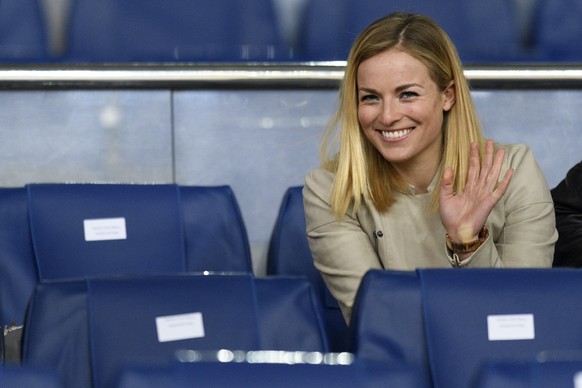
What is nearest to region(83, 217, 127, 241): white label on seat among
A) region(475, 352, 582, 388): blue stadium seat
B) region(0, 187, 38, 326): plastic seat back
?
region(0, 187, 38, 326): plastic seat back

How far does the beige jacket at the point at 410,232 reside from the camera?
6.98 ft

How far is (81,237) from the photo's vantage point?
2.36 m

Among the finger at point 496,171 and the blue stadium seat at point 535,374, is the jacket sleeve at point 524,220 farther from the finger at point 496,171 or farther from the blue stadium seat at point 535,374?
the blue stadium seat at point 535,374

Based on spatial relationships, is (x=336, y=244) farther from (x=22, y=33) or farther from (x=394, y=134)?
(x=22, y=33)

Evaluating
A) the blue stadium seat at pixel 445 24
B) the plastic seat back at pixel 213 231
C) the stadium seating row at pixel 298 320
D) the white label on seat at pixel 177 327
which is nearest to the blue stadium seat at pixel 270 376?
the stadium seating row at pixel 298 320

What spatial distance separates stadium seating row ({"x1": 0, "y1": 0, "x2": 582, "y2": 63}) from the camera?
9.40ft

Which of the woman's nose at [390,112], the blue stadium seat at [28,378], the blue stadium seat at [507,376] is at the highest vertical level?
the woman's nose at [390,112]

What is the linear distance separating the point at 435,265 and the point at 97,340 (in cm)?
84

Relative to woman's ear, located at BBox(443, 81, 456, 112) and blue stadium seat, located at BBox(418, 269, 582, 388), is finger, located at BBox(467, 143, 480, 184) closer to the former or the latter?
woman's ear, located at BBox(443, 81, 456, 112)

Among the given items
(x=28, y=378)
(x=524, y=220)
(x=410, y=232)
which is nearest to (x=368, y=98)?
(x=410, y=232)

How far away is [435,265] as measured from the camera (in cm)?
218

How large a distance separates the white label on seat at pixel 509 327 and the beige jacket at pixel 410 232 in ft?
1.82

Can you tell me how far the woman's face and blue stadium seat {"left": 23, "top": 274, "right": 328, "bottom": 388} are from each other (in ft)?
2.07

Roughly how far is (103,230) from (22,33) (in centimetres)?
74
